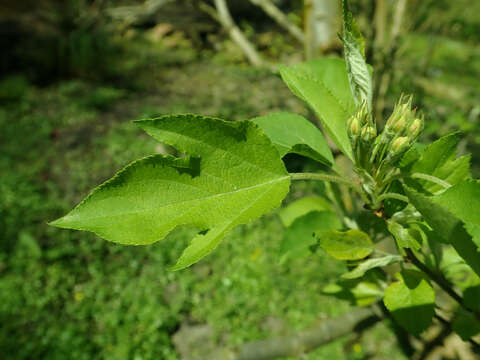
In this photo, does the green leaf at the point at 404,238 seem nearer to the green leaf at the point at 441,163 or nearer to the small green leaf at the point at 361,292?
the green leaf at the point at 441,163

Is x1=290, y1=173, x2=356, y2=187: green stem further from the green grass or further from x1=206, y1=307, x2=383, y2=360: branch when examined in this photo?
x1=206, y1=307, x2=383, y2=360: branch

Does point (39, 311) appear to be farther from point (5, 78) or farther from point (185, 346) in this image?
point (5, 78)

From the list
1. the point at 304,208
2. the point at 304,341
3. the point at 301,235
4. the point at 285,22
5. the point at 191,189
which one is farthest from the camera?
the point at 285,22

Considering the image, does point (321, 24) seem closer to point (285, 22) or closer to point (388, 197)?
point (285, 22)

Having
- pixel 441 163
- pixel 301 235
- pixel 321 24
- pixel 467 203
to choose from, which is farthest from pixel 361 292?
pixel 321 24

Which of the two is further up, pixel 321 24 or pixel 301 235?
pixel 321 24

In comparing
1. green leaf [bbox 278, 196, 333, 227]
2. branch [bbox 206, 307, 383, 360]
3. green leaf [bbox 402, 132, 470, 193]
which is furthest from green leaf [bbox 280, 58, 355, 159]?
branch [bbox 206, 307, 383, 360]

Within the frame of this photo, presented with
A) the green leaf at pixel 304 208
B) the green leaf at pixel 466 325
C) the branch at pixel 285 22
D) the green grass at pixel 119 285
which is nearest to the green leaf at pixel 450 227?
the green leaf at pixel 466 325
